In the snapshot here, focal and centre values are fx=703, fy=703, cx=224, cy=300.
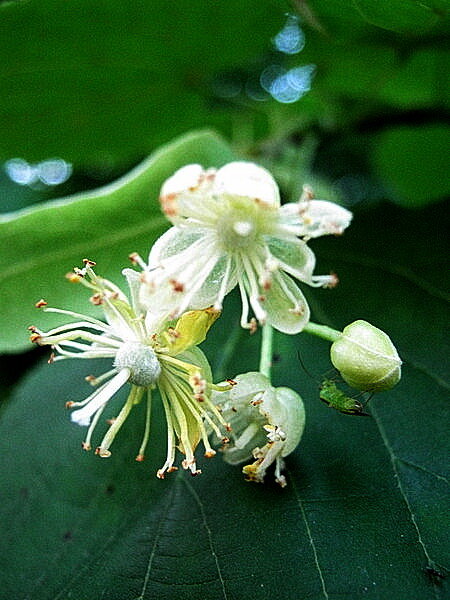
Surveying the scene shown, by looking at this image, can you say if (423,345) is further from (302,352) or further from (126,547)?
(126,547)

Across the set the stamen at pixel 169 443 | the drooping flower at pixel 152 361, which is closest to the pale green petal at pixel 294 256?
the drooping flower at pixel 152 361

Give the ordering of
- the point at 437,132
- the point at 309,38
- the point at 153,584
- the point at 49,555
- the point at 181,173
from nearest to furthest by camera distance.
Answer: the point at 181,173, the point at 153,584, the point at 49,555, the point at 309,38, the point at 437,132

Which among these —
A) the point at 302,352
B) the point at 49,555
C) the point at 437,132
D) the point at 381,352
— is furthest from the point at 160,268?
the point at 437,132

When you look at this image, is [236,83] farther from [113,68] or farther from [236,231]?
[236,231]

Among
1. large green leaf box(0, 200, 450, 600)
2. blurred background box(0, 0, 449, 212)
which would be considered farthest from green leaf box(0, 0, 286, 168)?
large green leaf box(0, 200, 450, 600)

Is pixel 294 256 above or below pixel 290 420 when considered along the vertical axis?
above

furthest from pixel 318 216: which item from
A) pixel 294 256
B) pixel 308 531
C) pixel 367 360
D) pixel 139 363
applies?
pixel 308 531
